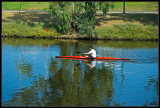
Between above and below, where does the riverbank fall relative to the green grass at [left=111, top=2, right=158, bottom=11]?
below

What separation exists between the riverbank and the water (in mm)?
15027

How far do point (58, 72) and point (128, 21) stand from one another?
40.5 meters

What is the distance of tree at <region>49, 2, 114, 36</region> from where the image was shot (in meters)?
61.2

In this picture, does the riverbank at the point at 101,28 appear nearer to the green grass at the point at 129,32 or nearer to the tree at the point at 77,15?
the green grass at the point at 129,32

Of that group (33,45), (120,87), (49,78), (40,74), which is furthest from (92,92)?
(33,45)

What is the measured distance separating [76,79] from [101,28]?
3671 cm

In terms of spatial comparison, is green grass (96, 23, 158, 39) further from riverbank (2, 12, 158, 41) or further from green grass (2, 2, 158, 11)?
green grass (2, 2, 158, 11)

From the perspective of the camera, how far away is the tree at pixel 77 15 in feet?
201

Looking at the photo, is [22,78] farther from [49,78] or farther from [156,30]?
[156,30]

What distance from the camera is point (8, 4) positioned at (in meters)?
94.9

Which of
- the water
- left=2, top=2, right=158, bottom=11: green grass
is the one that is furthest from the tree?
left=2, top=2, right=158, bottom=11: green grass

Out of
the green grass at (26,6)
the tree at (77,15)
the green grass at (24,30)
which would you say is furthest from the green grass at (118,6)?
the tree at (77,15)

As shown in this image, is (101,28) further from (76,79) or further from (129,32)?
(76,79)

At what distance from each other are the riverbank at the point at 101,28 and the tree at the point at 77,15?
1.47m
